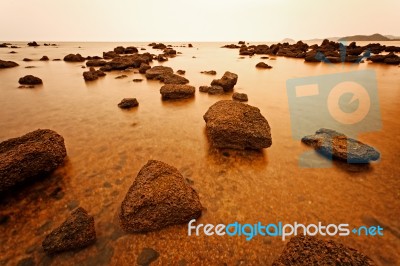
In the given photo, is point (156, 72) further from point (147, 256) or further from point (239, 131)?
point (147, 256)

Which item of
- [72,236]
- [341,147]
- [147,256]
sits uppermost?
[341,147]

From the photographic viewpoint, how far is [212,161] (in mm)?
3027

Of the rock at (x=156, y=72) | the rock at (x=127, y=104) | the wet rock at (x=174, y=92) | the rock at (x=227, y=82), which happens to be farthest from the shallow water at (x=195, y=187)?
the rock at (x=156, y=72)

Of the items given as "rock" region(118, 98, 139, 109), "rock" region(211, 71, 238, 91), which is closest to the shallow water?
"rock" region(118, 98, 139, 109)

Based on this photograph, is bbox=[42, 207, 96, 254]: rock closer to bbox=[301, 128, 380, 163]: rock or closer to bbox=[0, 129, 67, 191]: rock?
bbox=[0, 129, 67, 191]: rock

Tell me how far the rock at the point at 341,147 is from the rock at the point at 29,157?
360 centimetres

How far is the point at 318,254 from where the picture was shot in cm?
147

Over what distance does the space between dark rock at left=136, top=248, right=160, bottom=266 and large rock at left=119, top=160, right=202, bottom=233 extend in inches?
7.5

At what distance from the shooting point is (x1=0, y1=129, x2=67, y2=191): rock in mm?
2312

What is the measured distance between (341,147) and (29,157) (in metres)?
3.97

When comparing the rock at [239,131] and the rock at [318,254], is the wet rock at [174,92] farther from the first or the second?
the rock at [318,254]

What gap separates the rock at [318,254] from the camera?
4.61 feet

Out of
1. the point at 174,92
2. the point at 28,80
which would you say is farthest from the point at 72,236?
the point at 28,80

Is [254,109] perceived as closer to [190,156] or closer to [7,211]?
[190,156]
